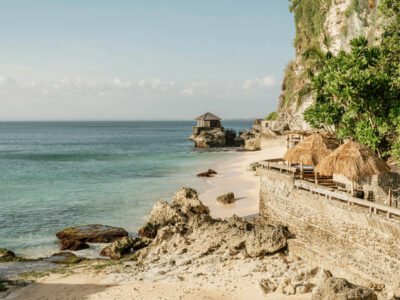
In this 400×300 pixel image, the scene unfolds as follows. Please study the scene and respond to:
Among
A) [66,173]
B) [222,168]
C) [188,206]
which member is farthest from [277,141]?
[188,206]

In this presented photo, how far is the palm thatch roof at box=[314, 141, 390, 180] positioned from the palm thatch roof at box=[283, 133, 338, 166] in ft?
5.14

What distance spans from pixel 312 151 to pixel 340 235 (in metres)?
3.74

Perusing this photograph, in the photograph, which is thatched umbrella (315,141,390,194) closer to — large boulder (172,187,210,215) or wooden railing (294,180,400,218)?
wooden railing (294,180,400,218)

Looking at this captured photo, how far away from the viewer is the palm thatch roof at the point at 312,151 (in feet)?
42.3

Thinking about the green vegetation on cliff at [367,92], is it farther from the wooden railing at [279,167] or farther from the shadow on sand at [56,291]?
the shadow on sand at [56,291]

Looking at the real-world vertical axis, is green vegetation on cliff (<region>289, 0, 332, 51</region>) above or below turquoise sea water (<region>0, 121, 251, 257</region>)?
above

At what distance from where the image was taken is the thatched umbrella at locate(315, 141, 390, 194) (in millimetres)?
10555

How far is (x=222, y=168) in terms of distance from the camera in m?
34.2

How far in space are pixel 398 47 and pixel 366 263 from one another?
874 cm

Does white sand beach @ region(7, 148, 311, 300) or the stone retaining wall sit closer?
the stone retaining wall

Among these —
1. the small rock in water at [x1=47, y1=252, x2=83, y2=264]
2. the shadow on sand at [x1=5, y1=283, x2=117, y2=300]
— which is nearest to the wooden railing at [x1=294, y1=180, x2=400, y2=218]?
the shadow on sand at [x1=5, y1=283, x2=117, y2=300]

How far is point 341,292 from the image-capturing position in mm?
7902

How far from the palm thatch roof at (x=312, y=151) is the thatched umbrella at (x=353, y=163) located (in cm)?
157

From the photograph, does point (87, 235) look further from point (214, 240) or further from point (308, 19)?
point (308, 19)
